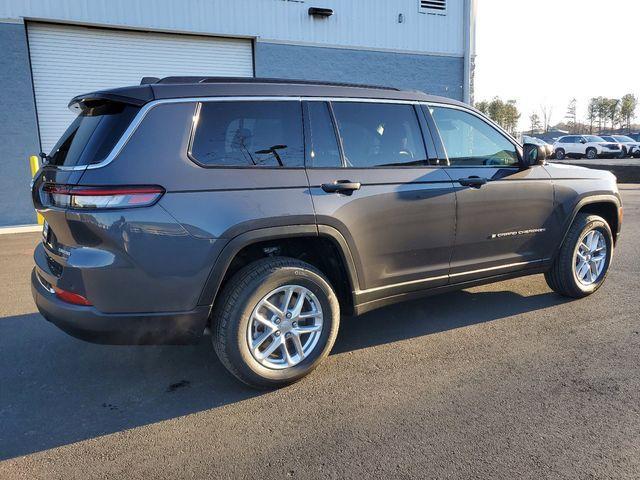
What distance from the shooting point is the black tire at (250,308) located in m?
3.05

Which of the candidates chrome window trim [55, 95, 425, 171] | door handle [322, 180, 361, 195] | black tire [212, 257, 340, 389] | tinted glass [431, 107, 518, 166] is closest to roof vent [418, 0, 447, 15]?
tinted glass [431, 107, 518, 166]

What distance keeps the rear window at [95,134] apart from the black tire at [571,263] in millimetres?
3927

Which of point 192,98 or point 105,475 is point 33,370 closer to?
point 105,475

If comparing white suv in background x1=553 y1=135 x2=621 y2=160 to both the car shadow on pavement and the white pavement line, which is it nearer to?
the white pavement line

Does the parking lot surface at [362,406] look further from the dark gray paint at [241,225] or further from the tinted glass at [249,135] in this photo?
the tinted glass at [249,135]

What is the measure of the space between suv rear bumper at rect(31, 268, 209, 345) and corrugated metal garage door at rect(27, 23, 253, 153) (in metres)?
8.93

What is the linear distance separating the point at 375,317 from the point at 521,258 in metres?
1.40

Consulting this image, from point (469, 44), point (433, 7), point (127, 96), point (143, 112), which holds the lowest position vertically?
point (143, 112)

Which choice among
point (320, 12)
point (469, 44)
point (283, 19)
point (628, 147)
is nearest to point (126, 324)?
point (283, 19)

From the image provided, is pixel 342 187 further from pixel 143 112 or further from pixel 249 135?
pixel 143 112

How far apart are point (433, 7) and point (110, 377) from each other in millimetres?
13334

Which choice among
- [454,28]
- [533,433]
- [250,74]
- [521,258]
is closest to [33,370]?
[533,433]

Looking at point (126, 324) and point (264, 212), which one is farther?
point (264, 212)

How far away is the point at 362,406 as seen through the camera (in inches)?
120
